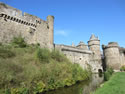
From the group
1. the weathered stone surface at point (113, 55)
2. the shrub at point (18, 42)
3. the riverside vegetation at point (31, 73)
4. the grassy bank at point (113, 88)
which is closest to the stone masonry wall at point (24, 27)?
the shrub at point (18, 42)

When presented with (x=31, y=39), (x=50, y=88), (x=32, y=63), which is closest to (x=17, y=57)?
(x=32, y=63)

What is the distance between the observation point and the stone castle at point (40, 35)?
1205cm

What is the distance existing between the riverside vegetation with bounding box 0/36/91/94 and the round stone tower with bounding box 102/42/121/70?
12.1 m

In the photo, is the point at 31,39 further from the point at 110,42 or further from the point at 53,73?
the point at 110,42

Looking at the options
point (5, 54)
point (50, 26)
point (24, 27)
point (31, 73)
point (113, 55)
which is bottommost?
point (31, 73)

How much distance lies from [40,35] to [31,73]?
8.63 meters

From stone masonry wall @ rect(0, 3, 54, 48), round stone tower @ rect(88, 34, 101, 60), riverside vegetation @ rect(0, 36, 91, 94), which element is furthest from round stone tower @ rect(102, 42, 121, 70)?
stone masonry wall @ rect(0, 3, 54, 48)

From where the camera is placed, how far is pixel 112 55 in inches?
833

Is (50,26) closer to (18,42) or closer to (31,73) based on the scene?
(18,42)

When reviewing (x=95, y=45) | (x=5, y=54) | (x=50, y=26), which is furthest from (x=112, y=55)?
(x=5, y=54)

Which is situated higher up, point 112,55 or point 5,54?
point 112,55

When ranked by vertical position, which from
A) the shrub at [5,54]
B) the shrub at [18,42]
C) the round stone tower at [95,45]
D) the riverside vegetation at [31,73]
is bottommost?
the riverside vegetation at [31,73]

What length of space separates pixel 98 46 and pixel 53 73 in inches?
727

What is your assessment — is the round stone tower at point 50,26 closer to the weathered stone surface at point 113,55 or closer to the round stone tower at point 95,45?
the round stone tower at point 95,45
